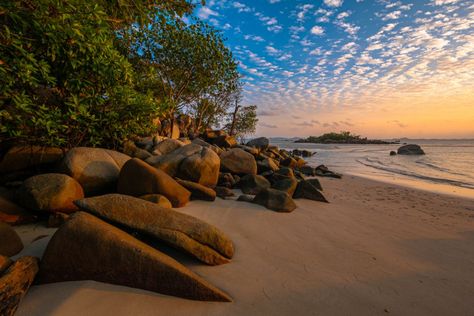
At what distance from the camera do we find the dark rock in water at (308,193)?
6.95 meters

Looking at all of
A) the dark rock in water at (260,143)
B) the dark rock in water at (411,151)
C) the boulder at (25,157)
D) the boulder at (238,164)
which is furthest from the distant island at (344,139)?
the boulder at (25,157)

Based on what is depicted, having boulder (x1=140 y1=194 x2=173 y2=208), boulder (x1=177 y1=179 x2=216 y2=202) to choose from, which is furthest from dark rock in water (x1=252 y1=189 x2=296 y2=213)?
boulder (x1=140 y1=194 x2=173 y2=208)

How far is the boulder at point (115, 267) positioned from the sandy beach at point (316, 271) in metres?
0.09

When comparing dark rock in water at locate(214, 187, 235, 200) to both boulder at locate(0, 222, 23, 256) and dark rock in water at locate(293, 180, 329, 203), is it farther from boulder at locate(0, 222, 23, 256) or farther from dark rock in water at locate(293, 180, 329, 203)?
boulder at locate(0, 222, 23, 256)

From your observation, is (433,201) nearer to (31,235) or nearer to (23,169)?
(31,235)

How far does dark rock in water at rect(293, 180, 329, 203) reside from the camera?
695 cm

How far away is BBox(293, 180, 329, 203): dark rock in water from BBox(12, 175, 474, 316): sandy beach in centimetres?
125

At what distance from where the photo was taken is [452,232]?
4.73 metres

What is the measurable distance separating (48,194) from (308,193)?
22.0 ft

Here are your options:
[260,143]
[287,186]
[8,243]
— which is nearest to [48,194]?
[8,243]

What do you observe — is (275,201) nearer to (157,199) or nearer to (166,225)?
(157,199)

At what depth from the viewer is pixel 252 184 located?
7680 mm

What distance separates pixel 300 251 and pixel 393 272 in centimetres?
129

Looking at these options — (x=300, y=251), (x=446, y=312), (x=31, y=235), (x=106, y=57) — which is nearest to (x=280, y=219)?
(x=300, y=251)
